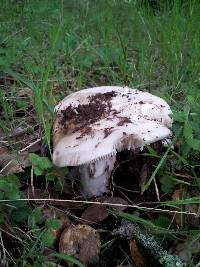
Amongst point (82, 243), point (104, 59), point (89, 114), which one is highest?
point (89, 114)

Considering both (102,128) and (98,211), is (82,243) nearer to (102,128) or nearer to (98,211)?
(98,211)

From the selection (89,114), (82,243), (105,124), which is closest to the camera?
(82,243)

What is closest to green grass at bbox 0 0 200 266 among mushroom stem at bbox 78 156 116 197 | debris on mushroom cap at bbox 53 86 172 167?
debris on mushroom cap at bbox 53 86 172 167

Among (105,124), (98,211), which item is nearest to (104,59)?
(105,124)

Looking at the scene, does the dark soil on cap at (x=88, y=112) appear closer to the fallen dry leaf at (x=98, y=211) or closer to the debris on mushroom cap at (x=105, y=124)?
the debris on mushroom cap at (x=105, y=124)

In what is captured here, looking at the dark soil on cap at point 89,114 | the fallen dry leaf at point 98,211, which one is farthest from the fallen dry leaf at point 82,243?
the dark soil on cap at point 89,114

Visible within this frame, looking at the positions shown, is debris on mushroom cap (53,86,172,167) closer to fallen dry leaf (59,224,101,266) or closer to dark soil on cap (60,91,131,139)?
dark soil on cap (60,91,131,139)
